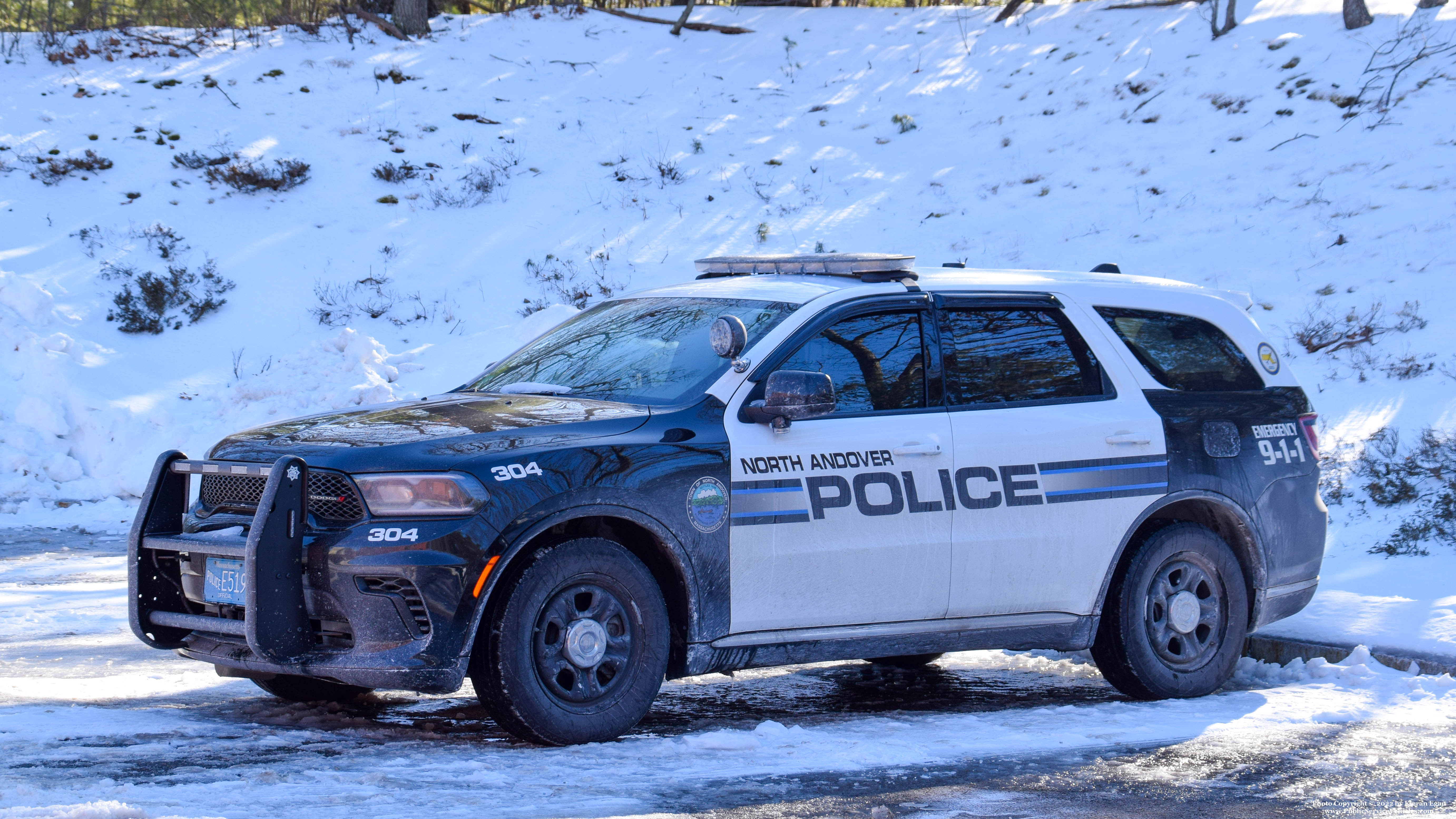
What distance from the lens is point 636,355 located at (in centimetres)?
589

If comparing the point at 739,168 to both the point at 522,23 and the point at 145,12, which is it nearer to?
the point at 522,23

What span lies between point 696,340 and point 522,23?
20260mm

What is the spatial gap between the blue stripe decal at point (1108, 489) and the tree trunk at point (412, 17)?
784 inches

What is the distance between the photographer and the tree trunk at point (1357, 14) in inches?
805

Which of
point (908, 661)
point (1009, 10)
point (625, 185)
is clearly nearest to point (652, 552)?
point (908, 661)

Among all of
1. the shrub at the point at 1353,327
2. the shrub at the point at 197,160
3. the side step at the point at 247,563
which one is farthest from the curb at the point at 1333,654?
the shrub at the point at 197,160

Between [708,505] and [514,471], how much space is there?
0.77 metres

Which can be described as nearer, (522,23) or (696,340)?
(696,340)

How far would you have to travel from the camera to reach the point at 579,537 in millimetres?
5074

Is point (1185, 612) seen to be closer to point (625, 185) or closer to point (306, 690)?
point (306, 690)

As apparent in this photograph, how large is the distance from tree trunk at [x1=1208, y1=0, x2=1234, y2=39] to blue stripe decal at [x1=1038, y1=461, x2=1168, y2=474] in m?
16.9

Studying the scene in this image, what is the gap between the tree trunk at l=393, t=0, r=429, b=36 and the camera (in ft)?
77.7

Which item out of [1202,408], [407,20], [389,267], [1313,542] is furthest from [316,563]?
[407,20]

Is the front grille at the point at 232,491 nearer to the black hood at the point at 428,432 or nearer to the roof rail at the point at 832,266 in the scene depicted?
the black hood at the point at 428,432
